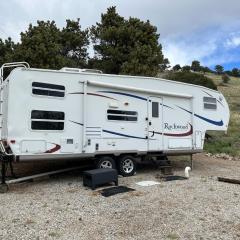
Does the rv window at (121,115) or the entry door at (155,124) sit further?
the entry door at (155,124)

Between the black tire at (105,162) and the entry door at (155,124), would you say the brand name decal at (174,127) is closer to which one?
the entry door at (155,124)

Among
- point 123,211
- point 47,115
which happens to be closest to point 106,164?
point 47,115

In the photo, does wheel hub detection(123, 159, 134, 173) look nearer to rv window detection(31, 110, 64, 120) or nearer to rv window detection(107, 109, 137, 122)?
rv window detection(107, 109, 137, 122)

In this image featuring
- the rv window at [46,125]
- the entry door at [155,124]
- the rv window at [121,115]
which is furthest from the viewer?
the entry door at [155,124]

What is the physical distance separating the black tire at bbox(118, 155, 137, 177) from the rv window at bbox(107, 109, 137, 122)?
1.19 m

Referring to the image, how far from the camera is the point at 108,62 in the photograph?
21.7 meters

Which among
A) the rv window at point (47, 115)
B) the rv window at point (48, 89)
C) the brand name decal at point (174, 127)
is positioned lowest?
the brand name decal at point (174, 127)

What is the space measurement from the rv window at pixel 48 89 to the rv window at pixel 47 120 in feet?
1.66

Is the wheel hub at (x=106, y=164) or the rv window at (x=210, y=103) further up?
the rv window at (x=210, y=103)

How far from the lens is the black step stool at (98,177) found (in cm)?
992

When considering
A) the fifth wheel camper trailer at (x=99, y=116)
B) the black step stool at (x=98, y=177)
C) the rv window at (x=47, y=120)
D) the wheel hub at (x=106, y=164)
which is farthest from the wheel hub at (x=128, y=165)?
the rv window at (x=47, y=120)

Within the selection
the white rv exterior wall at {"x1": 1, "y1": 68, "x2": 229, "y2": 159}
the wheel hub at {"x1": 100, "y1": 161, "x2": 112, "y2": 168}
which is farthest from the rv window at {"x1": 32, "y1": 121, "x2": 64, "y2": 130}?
the wheel hub at {"x1": 100, "y1": 161, "x2": 112, "y2": 168}

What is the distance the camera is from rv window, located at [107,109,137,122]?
11.7 metres

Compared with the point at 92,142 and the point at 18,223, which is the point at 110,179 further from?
the point at 18,223
